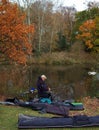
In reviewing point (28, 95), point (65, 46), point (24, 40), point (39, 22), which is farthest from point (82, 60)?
point (28, 95)

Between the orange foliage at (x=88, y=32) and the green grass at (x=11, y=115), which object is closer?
the green grass at (x=11, y=115)

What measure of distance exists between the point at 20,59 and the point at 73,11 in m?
41.4

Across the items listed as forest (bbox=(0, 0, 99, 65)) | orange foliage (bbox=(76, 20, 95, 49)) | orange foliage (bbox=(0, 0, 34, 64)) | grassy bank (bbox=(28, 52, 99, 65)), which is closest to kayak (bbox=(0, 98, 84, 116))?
orange foliage (bbox=(0, 0, 34, 64))

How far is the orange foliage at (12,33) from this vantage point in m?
21.0

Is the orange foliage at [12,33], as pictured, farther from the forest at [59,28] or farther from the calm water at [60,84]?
the forest at [59,28]

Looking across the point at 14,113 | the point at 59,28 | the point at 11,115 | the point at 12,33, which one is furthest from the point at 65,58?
the point at 11,115

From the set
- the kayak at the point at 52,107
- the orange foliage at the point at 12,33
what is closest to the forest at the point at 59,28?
the orange foliage at the point at 12,33

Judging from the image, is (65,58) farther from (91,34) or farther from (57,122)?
(57,122)

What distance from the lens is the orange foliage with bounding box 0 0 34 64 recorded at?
2100 cm

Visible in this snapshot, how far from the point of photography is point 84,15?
53.3 m

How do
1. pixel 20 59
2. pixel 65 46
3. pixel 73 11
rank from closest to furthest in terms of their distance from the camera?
pixel 20 59
pixel 65 46
pixel 73 11

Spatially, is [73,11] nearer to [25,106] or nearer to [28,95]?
[28,95]

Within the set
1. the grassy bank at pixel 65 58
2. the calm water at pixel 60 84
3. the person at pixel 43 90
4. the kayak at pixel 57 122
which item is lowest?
the grassy bank at pixel 65 58

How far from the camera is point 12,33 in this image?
20.9 meters
